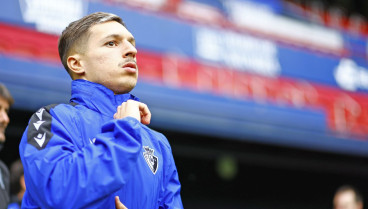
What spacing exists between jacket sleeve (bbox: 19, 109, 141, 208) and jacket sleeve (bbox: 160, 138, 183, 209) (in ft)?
1.13

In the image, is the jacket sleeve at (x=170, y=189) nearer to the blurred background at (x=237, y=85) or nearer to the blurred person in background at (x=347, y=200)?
the blurred person in background at (x=347, y=200)

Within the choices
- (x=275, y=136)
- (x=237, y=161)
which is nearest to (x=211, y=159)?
(x=237, y=161)

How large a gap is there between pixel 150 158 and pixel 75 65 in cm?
39

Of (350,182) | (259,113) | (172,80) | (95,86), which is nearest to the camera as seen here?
(95,86)

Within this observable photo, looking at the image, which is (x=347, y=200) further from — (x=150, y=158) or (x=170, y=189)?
(x=150, y=158)

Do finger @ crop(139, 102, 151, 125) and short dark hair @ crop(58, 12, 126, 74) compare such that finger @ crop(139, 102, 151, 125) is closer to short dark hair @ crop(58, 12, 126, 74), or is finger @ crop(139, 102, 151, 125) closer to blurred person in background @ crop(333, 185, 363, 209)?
short dark hair @ crop(58, 12, 126, 74)

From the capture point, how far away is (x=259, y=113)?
635 centimetres

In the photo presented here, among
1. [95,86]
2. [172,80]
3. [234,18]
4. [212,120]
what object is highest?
[234,18]

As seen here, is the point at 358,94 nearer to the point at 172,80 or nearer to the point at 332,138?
the point at 332,138

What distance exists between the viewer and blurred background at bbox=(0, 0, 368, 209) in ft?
15.9

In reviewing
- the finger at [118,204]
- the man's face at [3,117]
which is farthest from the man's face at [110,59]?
the man's face at [3,117]

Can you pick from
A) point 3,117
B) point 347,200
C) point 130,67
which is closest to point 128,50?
point 130,67

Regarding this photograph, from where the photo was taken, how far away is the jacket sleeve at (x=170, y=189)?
5.59 ft

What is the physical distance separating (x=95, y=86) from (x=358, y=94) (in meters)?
6.46
